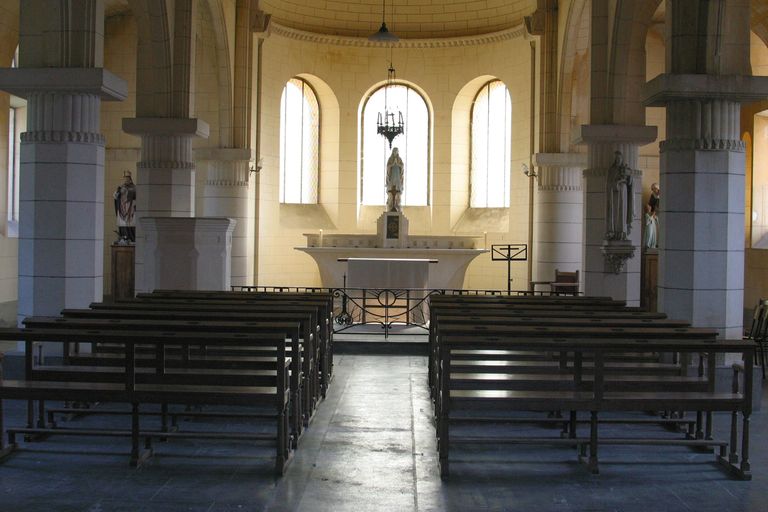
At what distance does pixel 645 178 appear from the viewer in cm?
2041

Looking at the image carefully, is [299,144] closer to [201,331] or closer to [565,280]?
[565,280]

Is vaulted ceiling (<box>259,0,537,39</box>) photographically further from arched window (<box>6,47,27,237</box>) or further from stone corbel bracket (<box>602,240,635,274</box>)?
stone corbel bracket (<box>602,240,635,274</box>)

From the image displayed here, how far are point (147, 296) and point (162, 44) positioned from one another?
17.9ft

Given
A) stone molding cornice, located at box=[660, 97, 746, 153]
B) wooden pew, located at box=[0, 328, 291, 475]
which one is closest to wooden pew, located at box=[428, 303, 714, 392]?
wooden pew, located at box=[0, 328, 291, 475]

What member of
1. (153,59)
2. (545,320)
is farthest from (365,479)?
(153,59)

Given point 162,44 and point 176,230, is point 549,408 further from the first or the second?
point 162,44

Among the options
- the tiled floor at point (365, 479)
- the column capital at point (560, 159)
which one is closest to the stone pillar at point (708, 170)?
the tiled floor at point (365, 479)

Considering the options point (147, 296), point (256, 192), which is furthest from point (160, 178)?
point (256, 192)

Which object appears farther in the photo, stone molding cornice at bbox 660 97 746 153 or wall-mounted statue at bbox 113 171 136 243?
wall-mounted statue at bbox 113 171 136 243

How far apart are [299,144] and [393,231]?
4444 millimetres

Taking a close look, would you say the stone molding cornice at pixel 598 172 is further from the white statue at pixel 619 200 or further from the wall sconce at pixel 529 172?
the wall sconce at pixel 529 172

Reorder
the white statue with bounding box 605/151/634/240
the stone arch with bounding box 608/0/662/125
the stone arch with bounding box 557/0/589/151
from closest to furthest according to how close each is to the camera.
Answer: the white statue with bounding box 605/151/634/240
the stone arch with bounding box 608/0/662/125
the stone arch with bounding box 557/0/589/151

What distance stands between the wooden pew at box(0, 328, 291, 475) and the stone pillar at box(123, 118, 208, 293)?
7.07 metres

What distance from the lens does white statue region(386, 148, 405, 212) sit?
20078 millimetres
